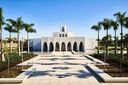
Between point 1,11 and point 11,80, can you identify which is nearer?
point 11,80

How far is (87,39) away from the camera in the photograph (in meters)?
78.0

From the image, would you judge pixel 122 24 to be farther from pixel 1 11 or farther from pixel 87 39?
pixel 87 39

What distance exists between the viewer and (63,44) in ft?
264

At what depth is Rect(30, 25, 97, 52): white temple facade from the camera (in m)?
75.5

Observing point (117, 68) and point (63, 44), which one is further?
point (63, 44)

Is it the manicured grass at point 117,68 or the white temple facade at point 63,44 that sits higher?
the white temple facade at point 63,44

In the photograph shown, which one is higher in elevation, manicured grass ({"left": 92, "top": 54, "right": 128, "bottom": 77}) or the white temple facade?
the white temple facade

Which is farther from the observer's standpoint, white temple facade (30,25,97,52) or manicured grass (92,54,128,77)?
white temple facade (30,25,97,52)

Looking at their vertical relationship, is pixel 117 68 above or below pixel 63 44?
below

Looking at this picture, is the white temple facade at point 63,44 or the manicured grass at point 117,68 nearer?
the manicured grass at point 117,68

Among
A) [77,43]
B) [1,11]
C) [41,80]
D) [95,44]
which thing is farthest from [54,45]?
[41,80]

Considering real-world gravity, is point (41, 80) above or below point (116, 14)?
below

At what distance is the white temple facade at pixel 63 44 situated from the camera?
75.5 meters

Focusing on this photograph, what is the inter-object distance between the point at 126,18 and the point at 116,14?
2.48m
